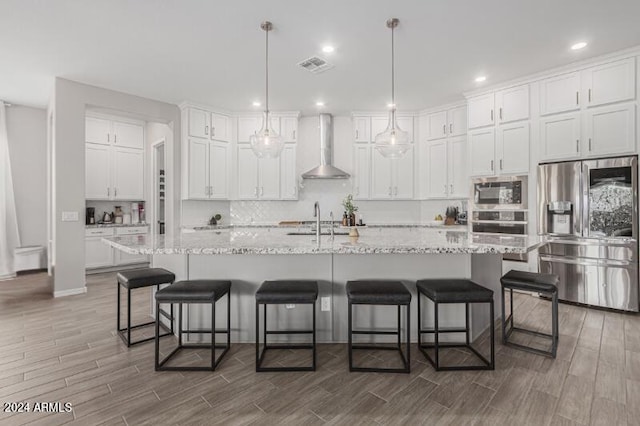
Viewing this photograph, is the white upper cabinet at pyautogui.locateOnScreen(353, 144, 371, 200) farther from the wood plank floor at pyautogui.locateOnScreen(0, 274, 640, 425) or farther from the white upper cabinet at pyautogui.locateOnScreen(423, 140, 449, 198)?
the wood plank floor at pyautogui.locateOnScreen(0, 274, 640, 425)

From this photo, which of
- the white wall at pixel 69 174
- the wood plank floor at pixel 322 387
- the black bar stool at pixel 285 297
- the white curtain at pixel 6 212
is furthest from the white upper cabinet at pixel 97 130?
the black bar stool at pixel 285 297

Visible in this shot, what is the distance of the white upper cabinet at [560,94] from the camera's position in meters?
3.69

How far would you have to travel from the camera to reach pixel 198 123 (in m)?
5.21

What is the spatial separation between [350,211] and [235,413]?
374 cm

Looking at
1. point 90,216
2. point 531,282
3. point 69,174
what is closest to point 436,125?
point 531,282

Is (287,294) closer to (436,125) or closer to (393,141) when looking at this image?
(393,141)

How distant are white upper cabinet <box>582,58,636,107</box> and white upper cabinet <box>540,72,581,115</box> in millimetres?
95

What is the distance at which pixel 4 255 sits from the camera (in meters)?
5.08

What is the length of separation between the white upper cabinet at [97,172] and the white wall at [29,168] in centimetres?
82

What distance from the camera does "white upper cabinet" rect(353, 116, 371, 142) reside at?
5.57m

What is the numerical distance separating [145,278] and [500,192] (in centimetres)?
438

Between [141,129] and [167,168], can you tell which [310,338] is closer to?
[167,168]

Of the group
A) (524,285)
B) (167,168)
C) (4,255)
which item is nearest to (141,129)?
(167,168)

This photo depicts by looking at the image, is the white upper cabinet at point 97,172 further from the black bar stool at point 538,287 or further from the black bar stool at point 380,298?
the black bar stool at point 538,287
